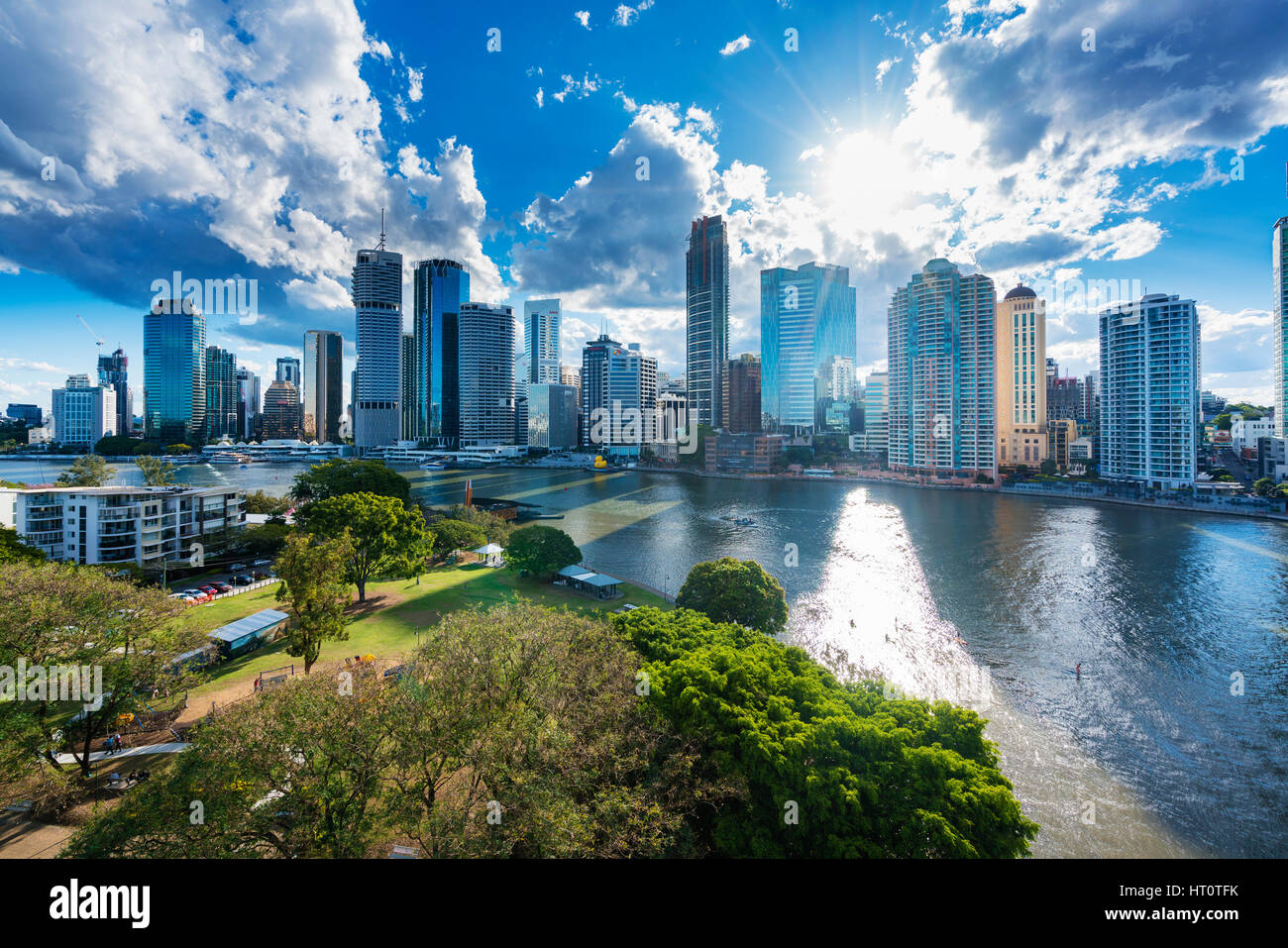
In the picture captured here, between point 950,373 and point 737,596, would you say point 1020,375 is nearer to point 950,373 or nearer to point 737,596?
point 950,373

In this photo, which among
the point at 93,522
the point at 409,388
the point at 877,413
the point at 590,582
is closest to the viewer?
the point at 590,582

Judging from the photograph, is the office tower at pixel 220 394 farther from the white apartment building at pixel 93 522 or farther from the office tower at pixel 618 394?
the white apartment building at pixel 93 522

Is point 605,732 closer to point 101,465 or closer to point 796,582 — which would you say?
point 796,582

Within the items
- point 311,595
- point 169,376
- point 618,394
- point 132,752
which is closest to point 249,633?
point 311,595

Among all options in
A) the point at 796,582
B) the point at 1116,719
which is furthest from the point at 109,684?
the point at 796,582

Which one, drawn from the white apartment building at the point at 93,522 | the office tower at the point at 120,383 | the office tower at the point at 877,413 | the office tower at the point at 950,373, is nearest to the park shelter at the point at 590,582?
the white apartment building at the point at 93,522
